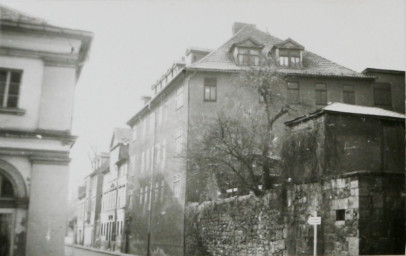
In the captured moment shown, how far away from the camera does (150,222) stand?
3175cm

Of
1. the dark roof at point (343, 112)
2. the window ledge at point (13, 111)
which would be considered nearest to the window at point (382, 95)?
the dark roof at point (343, 112)

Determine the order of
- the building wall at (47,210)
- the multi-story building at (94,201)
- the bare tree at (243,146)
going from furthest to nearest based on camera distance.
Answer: the multi-story building at (94,201)
the bare tree at (243,146)
the building wall at (47,210)

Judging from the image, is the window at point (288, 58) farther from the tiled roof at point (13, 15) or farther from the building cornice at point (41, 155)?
the tiled roof at point (13, 15)

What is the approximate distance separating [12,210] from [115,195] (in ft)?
116

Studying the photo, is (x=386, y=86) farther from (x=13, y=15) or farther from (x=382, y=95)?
(x=13, y=15)

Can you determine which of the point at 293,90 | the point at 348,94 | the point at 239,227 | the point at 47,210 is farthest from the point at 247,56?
the point at 47,210

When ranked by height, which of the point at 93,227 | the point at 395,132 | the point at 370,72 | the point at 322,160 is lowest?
the point at 93,227

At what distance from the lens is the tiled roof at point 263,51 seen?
2728 cm

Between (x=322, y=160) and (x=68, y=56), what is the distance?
8.99 m

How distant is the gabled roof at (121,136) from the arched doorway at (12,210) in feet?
113

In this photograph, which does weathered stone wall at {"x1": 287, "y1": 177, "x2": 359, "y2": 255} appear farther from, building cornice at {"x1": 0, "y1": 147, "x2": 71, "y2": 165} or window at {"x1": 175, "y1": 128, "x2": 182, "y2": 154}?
window at {"x1": 175, "y1": 128, "x2": 182, "y2": 154}

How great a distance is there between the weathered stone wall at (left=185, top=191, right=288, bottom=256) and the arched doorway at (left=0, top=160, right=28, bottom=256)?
7971 mm

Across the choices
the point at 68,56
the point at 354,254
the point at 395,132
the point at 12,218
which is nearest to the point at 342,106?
the point at 395,132

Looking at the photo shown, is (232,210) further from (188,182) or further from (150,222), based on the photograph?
(150,222)
